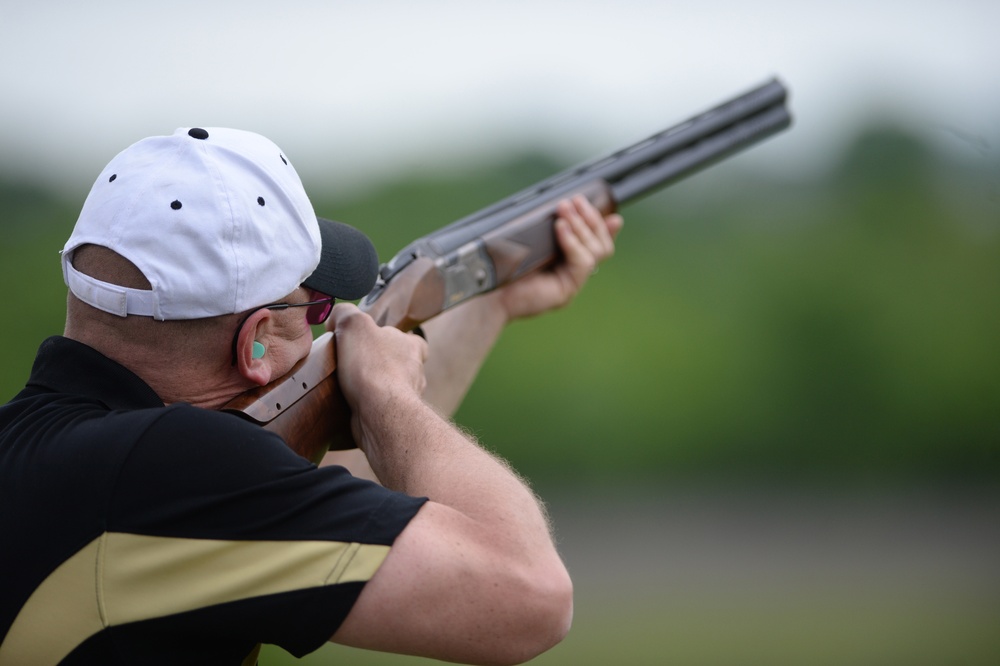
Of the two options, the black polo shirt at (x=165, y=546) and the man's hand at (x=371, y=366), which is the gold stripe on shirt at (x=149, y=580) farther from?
the man's hand at (x=371, y=366)

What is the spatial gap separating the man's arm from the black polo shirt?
53 mm

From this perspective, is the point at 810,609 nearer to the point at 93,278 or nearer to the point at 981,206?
the point at 981,206

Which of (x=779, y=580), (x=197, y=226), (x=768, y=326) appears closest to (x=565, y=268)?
(x=197, y=226)

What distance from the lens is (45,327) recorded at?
8.02m

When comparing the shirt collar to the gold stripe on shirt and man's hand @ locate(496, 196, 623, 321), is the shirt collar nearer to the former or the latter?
the gold stripe on shirt

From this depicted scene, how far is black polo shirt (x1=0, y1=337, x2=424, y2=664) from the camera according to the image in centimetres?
157

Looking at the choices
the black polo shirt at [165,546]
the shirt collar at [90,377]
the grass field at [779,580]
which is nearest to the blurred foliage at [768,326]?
the grass field at [779,580]

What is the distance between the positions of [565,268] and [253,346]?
5.56 ft

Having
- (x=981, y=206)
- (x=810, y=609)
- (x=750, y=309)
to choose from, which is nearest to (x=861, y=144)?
(x=981, y=206)

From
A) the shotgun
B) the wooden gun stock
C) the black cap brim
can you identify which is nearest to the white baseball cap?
the black cap brim

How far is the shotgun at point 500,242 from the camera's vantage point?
2340mm

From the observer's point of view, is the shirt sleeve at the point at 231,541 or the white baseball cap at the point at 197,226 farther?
the white baseball cap at the point at 197,226

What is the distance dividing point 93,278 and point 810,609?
826 centimetres

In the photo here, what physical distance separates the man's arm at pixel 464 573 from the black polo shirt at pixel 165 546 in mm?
53
